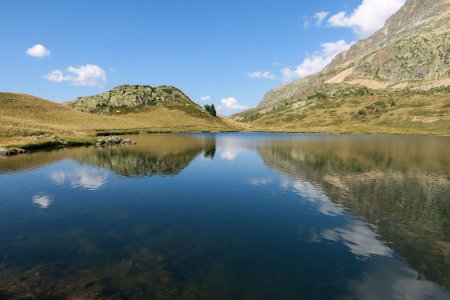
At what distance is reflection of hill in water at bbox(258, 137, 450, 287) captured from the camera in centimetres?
2516

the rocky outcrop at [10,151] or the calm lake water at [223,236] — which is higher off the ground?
the rocky outcrop at [10,151]

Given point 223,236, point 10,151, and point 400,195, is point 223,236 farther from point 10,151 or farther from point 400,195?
point 10,151

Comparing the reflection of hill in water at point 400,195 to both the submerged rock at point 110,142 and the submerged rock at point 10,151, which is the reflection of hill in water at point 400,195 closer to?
the submerged rock at point 110,142

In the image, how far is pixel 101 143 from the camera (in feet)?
356

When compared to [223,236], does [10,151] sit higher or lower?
higher

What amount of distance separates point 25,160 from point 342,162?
69342mm

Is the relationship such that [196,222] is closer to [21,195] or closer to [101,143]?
[21,195]

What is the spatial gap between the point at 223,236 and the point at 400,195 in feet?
90.2

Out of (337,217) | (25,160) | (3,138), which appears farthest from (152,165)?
(3,138)

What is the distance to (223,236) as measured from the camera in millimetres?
26984

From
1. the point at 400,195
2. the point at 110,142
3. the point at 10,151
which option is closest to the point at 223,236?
the point at 400,195

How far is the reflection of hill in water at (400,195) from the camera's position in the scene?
2516 cm

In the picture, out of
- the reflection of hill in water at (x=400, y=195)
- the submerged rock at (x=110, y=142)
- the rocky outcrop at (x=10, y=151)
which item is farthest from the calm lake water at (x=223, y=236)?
the submerged rock at (x=110, y=142)

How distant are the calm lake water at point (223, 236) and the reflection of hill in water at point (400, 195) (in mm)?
181
